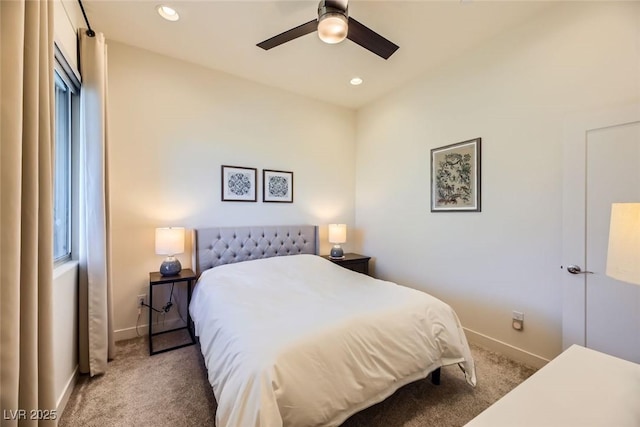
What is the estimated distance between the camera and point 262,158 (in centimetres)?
361

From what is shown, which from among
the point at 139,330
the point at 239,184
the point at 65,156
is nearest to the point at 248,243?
the point at 239,184

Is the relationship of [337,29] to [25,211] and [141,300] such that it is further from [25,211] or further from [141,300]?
[141,300]

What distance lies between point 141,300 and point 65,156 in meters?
1.58

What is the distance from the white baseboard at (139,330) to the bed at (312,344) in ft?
2.17

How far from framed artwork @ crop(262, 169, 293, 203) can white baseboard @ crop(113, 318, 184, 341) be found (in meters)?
1.78

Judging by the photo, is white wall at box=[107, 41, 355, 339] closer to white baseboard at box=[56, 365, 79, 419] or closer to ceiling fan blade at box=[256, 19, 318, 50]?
white baseboard at box=[56, 365, 79, 419]

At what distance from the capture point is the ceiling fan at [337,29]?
72.2 inches

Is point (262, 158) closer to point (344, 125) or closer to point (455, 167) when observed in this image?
point (344, 125)

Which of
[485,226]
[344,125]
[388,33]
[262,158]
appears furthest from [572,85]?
[262,158]

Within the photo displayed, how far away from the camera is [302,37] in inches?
105

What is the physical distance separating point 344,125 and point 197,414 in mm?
3983

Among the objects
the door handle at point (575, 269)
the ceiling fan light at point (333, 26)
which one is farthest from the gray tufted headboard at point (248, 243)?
the door handle at point (575, 269)

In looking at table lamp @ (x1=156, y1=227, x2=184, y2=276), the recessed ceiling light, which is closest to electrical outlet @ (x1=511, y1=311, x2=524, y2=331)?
table lamp @ (x1=156, y1=227, x2=184, y2=276)

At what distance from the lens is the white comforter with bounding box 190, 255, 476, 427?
128 cm
